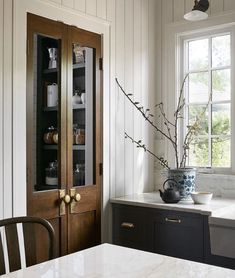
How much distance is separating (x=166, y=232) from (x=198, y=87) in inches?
51.4

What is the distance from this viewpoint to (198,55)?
3375 millimetres

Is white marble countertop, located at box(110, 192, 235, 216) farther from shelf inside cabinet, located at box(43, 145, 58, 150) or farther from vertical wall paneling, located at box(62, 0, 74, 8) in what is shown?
vertical wall paneling, located at box(62, 0, 74, 8)

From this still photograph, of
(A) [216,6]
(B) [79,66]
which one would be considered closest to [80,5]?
(B) [79,66]

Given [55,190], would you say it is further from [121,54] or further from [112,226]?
[121,54]

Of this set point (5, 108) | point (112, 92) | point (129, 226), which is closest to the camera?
point (5, 108)

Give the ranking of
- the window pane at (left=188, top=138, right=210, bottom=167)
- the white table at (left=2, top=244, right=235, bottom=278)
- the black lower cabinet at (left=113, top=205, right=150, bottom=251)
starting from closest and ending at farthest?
the white table at (left=2, top=244, right=235, bottom=278) < the black lower cabinet at (left=113, top=205, right=150, bottom=251) < the window pane at (left=188, top=138, right=210, bottom=167)

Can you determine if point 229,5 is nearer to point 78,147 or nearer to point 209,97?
point 209,97

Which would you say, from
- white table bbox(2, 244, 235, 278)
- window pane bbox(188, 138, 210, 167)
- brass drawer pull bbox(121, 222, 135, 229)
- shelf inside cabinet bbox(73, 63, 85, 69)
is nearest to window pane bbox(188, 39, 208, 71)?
window pane bbox(188, 138, 210, 167)

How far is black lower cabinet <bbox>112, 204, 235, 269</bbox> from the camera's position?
8.32 ft

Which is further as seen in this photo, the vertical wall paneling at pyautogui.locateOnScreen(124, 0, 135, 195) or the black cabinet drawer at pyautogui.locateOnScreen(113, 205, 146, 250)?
the vertical wall paneling at pyautogui.locateOnScreen(124, 0, 135, 195)

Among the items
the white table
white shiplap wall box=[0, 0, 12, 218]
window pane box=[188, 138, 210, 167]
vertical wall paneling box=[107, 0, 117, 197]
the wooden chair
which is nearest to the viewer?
the white table

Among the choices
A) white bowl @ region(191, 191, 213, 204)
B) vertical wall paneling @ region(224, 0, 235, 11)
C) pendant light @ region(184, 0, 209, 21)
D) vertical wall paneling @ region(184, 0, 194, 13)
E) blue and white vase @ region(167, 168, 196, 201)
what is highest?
vertical wall paneling @ region(184, 0, 194, 13)

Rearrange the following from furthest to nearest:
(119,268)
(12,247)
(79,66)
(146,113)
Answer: (146,113), (79,66), (12,247), (119,268)

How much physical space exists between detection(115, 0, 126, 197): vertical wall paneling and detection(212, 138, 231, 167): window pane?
750 mm
